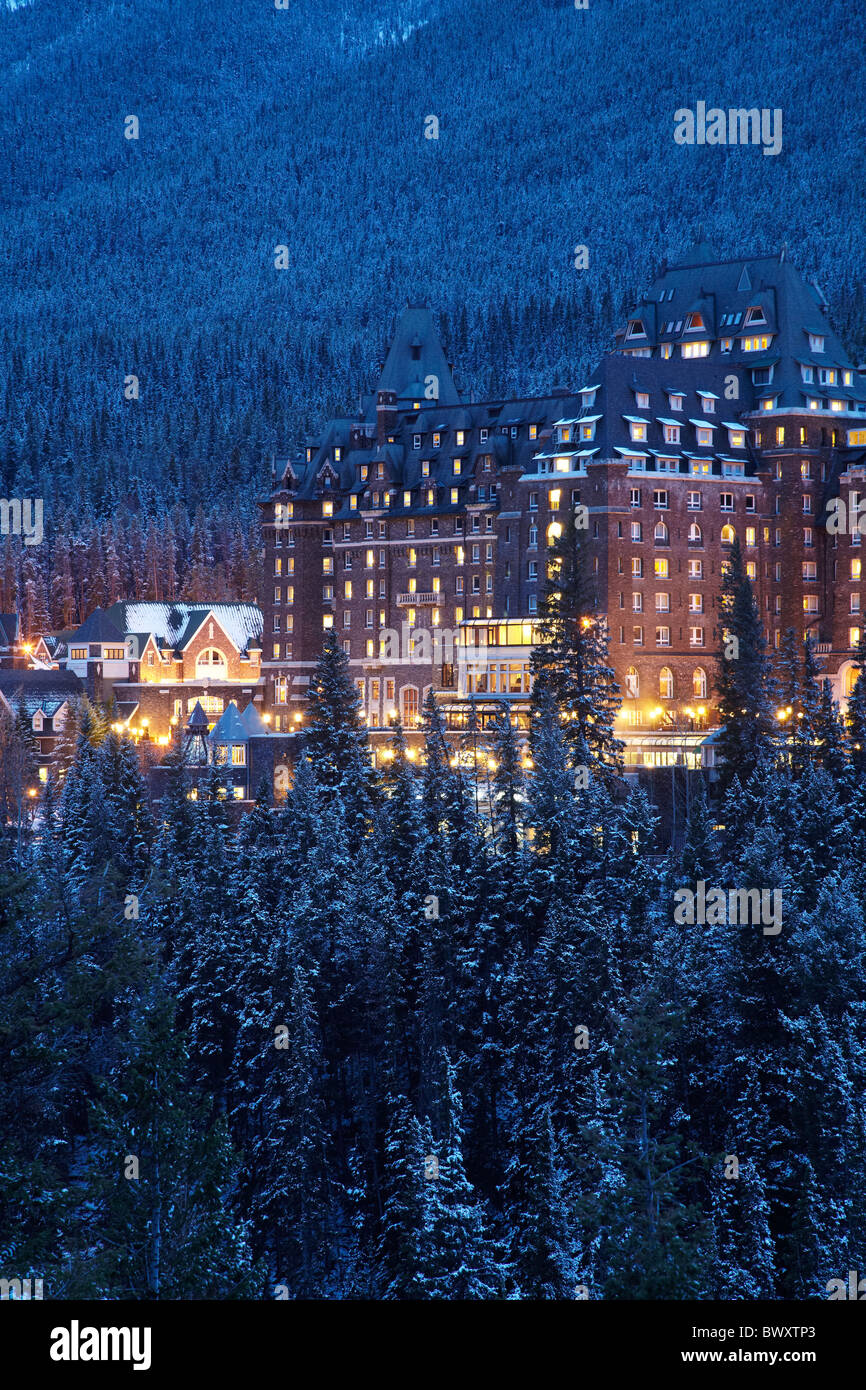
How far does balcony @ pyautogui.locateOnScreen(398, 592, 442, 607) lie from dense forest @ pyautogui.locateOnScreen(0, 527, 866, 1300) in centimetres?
3488

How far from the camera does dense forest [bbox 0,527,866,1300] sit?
4488 cm

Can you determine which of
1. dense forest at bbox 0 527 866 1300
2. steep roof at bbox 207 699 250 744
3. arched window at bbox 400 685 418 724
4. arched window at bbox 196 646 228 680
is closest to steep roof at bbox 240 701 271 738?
steep roof at bbox 207 699 250 744

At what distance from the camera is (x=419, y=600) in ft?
424

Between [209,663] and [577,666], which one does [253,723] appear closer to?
[577,666]

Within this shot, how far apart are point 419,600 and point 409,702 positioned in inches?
298

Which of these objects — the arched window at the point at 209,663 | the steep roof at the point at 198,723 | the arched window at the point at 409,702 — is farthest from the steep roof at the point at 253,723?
the arched window at the point at 209,663

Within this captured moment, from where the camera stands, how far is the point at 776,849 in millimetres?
73562

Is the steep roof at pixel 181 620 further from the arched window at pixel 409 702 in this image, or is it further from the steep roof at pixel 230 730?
the steep roof at pixel 230 730

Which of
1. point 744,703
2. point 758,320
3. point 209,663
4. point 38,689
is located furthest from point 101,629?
point 744,703

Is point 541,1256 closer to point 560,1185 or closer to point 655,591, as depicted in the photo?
point 560,1185

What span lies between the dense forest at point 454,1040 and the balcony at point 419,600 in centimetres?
3488

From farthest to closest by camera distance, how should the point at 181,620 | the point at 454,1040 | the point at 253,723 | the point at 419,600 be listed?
the point at 181,620
the point at 419,600
the point at 253,723
the point at 454,1040

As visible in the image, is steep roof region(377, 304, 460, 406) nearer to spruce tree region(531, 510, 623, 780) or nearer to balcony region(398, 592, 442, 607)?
balcony region(398, 592, 442, 607)
